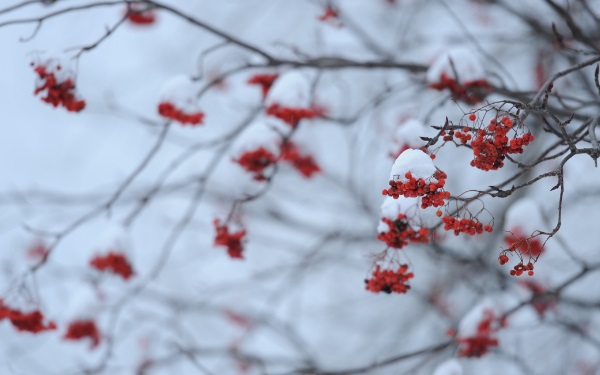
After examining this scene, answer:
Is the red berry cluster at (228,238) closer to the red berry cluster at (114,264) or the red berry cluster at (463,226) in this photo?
the red berry cluster at (114,264)

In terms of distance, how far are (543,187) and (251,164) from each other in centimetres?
506

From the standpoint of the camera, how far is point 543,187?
21.7 feet

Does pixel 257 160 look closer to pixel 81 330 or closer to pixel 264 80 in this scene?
pixel 264 80

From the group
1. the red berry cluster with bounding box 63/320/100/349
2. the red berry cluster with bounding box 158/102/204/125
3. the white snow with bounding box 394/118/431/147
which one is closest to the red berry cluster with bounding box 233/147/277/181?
the red berry cluster with bounding box 158/102/204/125

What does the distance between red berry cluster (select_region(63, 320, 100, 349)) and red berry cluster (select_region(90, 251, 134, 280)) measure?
0.36 m

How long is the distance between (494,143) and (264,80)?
1.84 meters

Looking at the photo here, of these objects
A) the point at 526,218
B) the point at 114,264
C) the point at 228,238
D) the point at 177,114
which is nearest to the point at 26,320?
the point at 114,264

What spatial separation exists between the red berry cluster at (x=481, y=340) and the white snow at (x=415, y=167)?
1.22m

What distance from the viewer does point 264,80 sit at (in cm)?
318

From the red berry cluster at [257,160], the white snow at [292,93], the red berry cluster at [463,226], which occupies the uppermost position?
the white snow at [292,93]

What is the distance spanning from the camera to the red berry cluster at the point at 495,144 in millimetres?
1551

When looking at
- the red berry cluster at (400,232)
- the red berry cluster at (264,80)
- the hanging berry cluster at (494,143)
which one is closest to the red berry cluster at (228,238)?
the red berry cluster at (400,232)

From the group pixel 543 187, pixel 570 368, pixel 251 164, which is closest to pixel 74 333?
pixel 251 164

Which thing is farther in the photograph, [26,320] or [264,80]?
[264,80]
